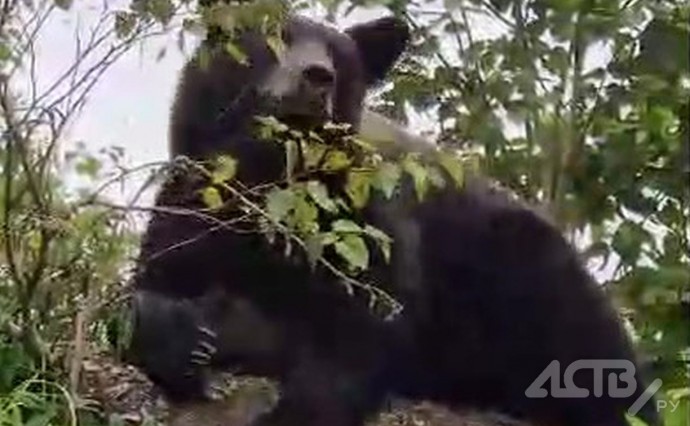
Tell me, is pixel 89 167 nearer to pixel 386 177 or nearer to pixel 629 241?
pixel 386 177

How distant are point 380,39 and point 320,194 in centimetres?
65

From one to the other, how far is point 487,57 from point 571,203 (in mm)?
278

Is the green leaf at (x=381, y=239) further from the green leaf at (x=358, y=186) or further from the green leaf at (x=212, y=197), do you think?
the green leaf at (x=212, y=197)

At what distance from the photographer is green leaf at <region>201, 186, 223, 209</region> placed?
266cm

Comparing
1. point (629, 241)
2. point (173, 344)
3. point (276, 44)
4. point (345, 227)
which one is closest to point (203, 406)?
point (173, 344)

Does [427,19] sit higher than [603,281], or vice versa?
[427,19]

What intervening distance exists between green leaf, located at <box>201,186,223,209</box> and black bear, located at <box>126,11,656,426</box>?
4.0 inches

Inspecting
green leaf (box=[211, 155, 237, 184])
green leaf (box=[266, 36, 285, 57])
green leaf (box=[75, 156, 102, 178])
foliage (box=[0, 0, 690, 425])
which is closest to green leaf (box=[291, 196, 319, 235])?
foliage (box=[0, 0, 690, 425])

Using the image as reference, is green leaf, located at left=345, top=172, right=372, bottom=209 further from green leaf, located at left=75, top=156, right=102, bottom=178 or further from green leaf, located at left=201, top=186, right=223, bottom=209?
green leaf, located at left=75, top=156, right=102, bottom=178

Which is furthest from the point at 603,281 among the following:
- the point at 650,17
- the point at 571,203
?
the point at 650,17

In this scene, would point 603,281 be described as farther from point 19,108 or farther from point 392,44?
point 19,108

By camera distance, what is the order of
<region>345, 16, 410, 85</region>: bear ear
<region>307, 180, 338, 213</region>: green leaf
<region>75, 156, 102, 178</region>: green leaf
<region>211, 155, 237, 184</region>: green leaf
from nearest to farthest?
<region>307, 180, 338, 213</region>: green leaf
<region>211, 155, 237, 184</region>: green leaf
<region>75, 156, 102, 178</region>: green leaf
<region>345, 16, 410, 85</region>: bear ear

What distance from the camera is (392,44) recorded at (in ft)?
10.2

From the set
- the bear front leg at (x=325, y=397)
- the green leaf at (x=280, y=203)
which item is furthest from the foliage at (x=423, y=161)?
the bear front leg at (x=325, y=397)
